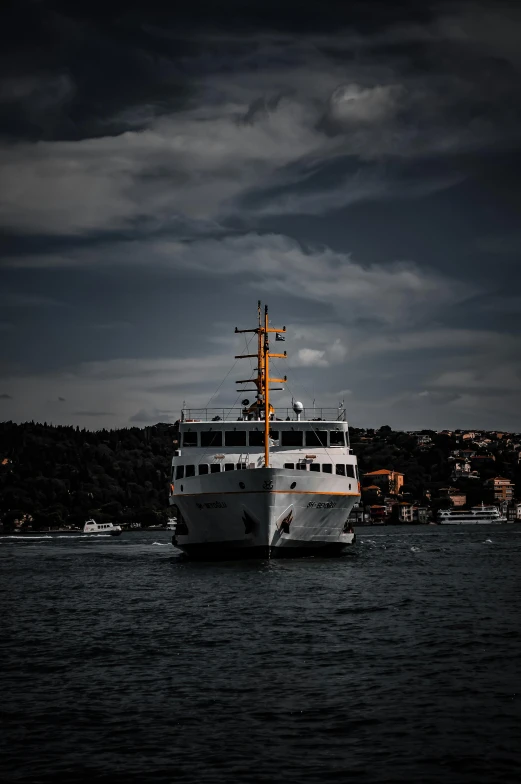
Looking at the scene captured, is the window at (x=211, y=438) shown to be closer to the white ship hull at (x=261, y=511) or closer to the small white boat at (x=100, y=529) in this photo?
the white ship hull at (x=261, y=511)

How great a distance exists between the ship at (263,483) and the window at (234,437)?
0.06 meters

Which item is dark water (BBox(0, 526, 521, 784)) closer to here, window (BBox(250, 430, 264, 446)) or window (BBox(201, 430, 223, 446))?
window (BBox(250, 430, 264, 446))

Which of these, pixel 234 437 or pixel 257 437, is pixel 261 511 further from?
pixel 234 437

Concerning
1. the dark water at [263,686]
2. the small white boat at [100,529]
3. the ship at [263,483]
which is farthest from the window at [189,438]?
the small white boat at [100,529]

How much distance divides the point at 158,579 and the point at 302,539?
8.37 metres

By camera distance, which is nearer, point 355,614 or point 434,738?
point 434,738

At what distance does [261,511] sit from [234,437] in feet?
29.8

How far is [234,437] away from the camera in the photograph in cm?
5297

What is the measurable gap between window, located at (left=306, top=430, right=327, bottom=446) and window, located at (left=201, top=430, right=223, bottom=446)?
487 centimetres

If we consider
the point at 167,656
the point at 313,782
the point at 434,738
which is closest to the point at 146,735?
the point at 313,782

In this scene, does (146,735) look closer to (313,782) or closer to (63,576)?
(313,782)

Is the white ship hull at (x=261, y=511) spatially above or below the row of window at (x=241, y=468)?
below

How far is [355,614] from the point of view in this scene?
2783cm

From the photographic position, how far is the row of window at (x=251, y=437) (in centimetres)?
5278
